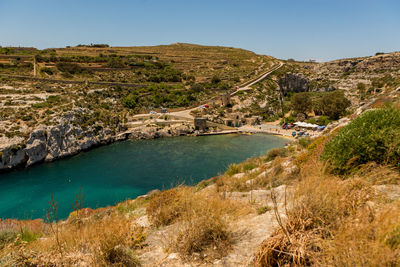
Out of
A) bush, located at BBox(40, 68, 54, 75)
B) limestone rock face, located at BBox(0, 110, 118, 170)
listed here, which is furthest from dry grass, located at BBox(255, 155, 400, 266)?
bush, located at BBox(40, 68, 54, 75)

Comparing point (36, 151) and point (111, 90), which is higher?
point (111, 90)

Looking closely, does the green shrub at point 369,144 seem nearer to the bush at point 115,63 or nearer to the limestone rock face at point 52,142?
the limestone rock face at point 52,142

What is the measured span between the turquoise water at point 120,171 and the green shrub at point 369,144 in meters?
14.8

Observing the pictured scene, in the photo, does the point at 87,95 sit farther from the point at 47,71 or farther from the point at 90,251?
the point at 90,251

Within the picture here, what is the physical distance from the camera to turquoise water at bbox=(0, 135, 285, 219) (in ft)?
74.4

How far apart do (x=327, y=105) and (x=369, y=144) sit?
5265cm

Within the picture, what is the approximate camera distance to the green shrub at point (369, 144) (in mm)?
4398

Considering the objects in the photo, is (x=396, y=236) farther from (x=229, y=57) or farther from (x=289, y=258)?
(x=229, y=57)

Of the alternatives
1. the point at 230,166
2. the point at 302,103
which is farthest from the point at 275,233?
the point at 302,103

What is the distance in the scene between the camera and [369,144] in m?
4.59

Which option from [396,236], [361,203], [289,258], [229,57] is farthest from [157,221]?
[229,57]

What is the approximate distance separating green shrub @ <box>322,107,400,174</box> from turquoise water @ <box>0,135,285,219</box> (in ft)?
48.6

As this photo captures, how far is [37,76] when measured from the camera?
51438 mm

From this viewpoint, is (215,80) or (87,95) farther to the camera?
(215,80)
